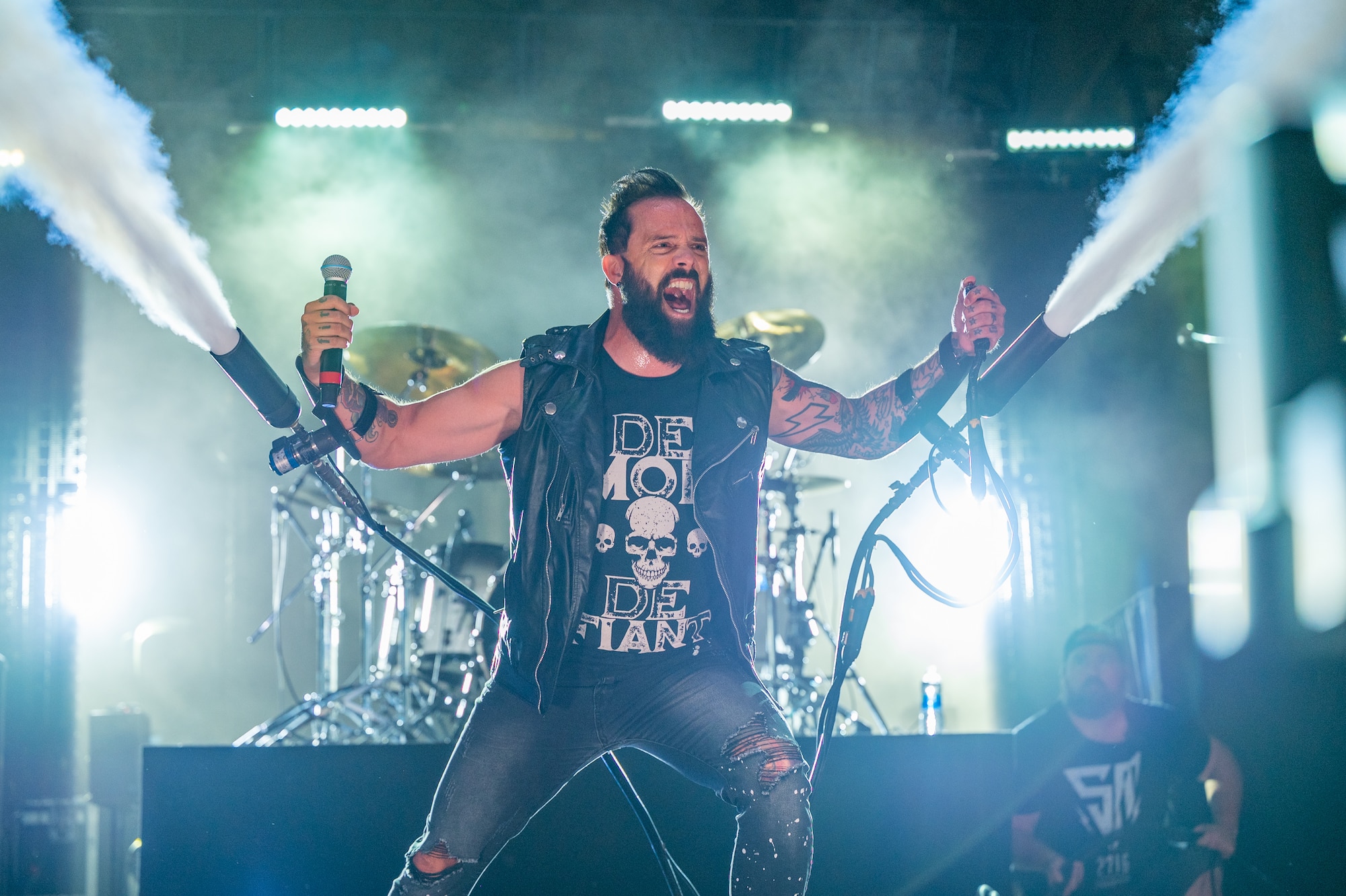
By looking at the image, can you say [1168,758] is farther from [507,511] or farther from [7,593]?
[7,593]

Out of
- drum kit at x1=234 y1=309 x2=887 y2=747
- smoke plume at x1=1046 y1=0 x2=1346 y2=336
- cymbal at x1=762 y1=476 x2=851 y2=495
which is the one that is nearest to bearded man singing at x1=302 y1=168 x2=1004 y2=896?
smoke plume at x1=1046 y1=0 x2=1346 y2=336

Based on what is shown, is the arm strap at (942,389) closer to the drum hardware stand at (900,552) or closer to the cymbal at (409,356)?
the drum hardware stand at (900,552)

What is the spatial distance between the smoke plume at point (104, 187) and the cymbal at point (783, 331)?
3.91 m

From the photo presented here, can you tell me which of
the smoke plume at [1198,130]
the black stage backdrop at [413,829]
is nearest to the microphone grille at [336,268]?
the smoke plume at [1198,130]

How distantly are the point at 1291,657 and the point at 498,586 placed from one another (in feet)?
13.1

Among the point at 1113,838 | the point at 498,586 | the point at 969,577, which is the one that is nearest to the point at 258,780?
the point at 498,586

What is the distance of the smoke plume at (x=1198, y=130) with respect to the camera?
8.37ft

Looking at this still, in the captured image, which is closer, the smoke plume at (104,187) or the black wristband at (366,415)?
the smoke plume at (104,187)

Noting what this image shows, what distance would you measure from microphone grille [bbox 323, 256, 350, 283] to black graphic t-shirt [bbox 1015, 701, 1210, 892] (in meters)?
3.22

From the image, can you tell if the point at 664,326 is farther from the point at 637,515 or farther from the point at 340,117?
the point at 340,117

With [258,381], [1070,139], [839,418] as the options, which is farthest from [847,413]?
[1070,139]

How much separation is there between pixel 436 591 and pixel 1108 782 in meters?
4.23

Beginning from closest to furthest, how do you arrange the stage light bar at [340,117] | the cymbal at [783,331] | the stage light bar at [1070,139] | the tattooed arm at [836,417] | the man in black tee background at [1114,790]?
1. the tattooed arm at [836,417]
2. the man in black tee background at [1114,790]
3. the cymbal at [783,331]
4. the stage light bar at [1070,139]
5. the stage light bar at [340,117]

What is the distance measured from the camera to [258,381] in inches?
101
